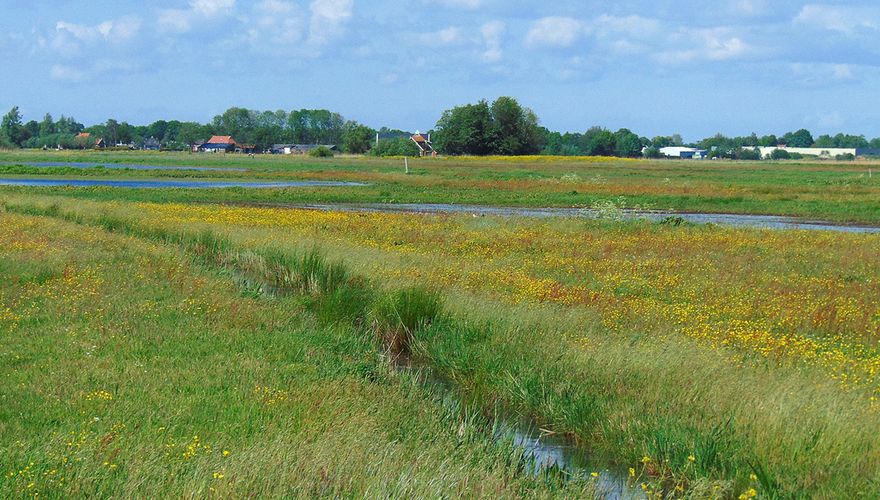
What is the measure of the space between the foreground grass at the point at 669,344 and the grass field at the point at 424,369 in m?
0.04

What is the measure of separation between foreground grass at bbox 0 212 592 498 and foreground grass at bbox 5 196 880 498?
51.2 inches

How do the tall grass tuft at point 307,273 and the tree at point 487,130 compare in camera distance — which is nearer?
the tall grass tuft at point 307,273

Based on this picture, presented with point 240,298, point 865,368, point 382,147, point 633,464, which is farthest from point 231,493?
point 382,147

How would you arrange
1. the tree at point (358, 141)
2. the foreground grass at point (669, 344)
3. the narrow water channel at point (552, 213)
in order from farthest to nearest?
1. the tree at point (358, 141)
2. the narrow water channel at point (552, 213)
3. the foreground grass at point (669, 344)

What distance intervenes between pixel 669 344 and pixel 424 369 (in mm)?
3474

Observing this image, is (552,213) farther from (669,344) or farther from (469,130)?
(469,130)

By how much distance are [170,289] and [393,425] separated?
8.83 meters

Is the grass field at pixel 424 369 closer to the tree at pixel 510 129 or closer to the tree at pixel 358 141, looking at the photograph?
the tree at pixel 510 129

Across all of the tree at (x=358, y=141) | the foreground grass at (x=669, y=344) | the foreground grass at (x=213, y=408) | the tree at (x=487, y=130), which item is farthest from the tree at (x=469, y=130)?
the foreground grass at (x=213, y=408)

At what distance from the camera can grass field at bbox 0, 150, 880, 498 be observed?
27.1ft

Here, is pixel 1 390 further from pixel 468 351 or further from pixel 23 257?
pixel 23 257

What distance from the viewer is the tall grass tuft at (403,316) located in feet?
48.5

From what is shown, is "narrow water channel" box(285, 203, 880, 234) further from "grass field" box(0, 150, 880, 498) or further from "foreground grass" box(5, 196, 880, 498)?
"grass field" box(0, 150, 880, 498)

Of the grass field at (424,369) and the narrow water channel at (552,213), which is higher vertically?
the grass field at (424,369)
